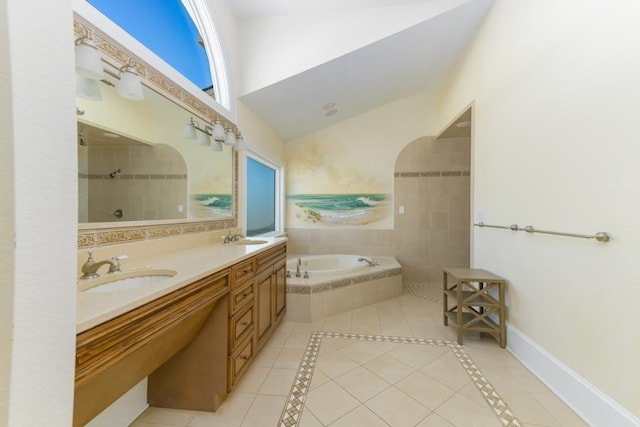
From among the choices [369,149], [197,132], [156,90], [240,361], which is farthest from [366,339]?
[369,149]

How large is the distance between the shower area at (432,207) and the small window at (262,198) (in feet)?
6.28

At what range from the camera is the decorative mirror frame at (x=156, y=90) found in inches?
46.7

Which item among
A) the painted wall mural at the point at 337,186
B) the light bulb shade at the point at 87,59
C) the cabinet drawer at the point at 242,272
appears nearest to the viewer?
the light bulb shade at the point at 87,59

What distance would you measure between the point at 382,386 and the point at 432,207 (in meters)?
2.91

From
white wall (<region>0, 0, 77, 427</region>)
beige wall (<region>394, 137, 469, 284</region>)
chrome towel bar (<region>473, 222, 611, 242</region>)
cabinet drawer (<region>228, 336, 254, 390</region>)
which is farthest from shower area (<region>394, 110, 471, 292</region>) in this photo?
white wall (<region>0, 0, 77, 427</region>)

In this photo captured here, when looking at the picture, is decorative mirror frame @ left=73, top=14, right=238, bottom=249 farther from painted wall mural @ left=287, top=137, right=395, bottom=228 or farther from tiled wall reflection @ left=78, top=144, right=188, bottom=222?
painted wall mural @ left=287, top=137, right=395, bottom=228

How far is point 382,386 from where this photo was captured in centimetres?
161

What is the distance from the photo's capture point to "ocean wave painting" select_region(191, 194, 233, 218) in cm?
198

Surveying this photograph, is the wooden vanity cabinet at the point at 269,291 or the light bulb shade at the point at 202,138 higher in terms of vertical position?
the light bulb shade at the point at 202,138

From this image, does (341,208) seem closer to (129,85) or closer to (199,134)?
(199,134)

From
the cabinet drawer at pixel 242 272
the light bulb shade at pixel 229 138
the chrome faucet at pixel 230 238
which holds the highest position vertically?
the light bulb shade at pixel 229 138

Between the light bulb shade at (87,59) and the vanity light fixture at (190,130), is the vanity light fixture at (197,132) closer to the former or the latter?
the vanity light fixture at (190,130)

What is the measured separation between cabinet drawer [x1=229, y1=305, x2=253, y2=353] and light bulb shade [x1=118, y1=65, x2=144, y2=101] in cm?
130

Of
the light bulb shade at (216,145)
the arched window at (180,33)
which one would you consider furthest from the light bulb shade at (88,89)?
the light bulb shade at (216,145)
